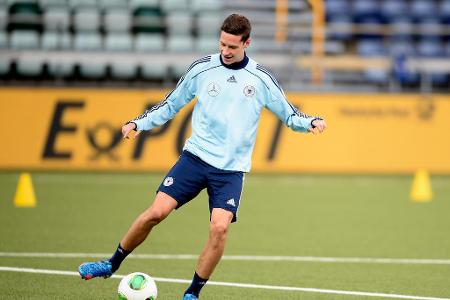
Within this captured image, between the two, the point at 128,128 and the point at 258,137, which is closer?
Result: the point at 128,128

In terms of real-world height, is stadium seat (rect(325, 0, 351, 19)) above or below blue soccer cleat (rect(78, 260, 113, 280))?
below

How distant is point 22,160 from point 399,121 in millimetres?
7175

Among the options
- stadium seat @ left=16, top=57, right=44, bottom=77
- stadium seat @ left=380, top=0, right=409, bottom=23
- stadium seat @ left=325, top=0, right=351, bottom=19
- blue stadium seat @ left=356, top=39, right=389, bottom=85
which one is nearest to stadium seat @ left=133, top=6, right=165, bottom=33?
stadium seat @ left=16, top=57, right=44, bottom=77

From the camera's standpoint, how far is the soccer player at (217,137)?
7672 mm

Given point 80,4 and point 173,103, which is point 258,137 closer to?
point 80,4

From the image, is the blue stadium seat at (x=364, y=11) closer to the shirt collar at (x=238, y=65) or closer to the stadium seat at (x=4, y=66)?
the stadium seat at (x=4, y=66)

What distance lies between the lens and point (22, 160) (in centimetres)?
1942

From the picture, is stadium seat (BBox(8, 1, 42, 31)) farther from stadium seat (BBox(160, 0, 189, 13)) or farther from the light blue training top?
the light blue training top

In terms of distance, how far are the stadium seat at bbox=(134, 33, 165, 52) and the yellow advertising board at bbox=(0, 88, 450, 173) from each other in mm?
3030

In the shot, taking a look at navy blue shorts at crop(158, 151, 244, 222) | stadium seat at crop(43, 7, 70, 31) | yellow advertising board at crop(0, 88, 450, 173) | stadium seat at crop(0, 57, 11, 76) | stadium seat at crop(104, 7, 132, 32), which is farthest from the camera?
stadium seat at crop(104, 7, 132, 32)

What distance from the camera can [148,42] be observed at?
2300 cm

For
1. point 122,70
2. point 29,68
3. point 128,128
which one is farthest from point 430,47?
point 128,128

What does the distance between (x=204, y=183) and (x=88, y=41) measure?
15264 millimetres

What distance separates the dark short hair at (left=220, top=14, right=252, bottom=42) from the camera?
753 centimetres
